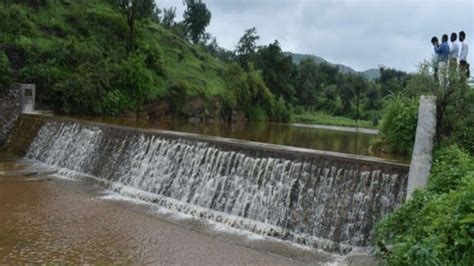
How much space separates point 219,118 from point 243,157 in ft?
71.1

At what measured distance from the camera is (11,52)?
2097 cm

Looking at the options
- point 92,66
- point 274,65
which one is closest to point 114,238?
point 92,66

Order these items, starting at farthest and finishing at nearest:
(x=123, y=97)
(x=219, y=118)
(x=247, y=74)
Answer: (x=247, y=74)
(x=219, y=118)
(x=123, y=97)

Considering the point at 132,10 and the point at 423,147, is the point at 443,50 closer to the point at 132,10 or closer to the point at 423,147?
the point at 423,147

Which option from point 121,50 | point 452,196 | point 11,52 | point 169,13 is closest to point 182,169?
point 452,196

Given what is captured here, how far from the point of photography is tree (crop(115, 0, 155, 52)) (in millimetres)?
26189

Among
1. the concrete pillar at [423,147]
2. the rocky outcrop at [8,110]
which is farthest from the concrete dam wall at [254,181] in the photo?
the rocky outcrop at [8,110]

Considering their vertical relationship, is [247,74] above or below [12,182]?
above

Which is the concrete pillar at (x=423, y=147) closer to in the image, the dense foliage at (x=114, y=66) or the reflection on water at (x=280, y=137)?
the reflection on water at (x=280, y=137)

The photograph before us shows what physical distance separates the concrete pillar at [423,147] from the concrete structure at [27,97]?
16208 mm

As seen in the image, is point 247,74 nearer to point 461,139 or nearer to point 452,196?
point 461,139

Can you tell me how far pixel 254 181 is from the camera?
373 inches

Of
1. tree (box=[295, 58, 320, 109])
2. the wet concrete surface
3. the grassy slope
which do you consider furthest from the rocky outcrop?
Answer: tree (box=[295, 58, 320, 109])

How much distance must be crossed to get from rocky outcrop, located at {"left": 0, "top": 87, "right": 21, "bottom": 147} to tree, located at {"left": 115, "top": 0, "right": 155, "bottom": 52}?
9.79m
